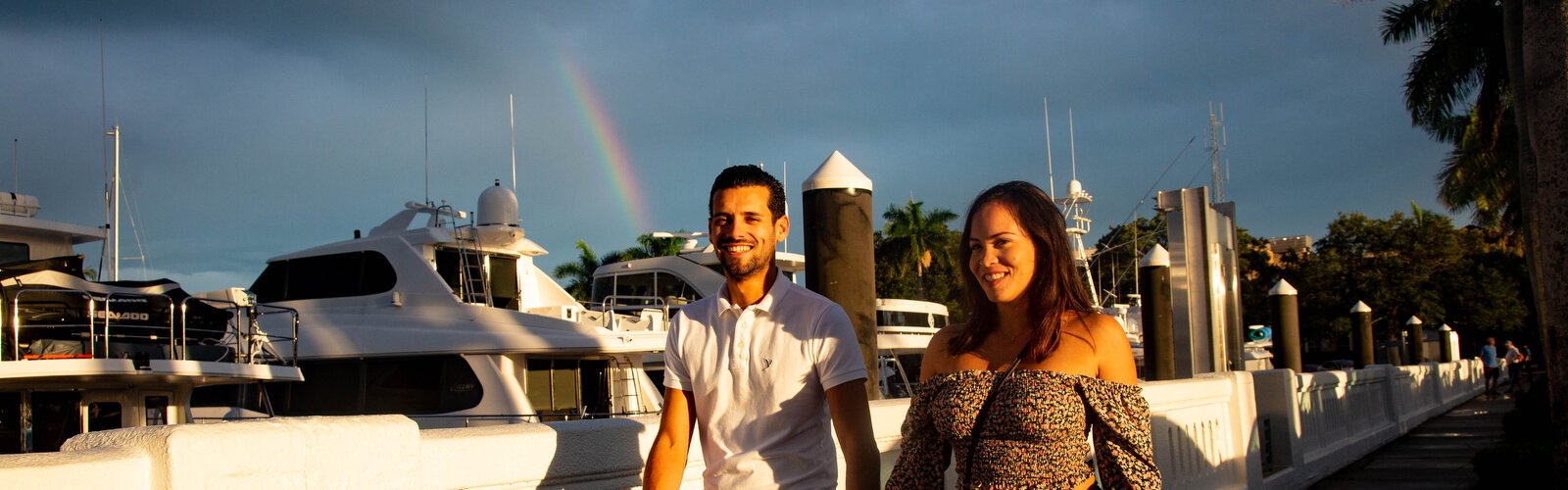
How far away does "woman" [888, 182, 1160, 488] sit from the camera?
9.96ft

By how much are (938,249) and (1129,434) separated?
168 feet

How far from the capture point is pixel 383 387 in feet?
50.5

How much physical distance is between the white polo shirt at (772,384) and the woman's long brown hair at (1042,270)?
39 centimetres

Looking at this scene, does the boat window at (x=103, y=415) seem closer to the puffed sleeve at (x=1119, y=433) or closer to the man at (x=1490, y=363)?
the puffed sleeve at (x=1119, y=433)

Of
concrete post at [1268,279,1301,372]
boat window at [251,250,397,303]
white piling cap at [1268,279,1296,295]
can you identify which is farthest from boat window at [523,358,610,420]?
white piling cap at [1268,279,1296,295]

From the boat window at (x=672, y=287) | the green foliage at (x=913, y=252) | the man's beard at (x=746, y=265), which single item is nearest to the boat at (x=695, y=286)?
the boat window at (x=672, y=287)

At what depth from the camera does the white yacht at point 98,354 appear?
9883mm

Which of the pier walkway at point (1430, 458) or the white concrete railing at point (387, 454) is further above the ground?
the white concrete railing at point (387, 454)

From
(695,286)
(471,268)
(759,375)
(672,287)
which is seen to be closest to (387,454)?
(759,375)

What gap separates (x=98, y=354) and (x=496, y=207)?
767cm

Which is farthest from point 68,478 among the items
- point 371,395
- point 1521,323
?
point 1521,323

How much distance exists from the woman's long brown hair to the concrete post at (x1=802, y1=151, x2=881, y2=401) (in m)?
2.64

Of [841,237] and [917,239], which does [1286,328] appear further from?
[917,239]

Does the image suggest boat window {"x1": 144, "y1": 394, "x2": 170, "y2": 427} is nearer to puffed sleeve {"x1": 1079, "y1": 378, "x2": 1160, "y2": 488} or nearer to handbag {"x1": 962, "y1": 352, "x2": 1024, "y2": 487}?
handbag {"x1": 962, "y1": 352, "x2": 1024, "y2": 487}
